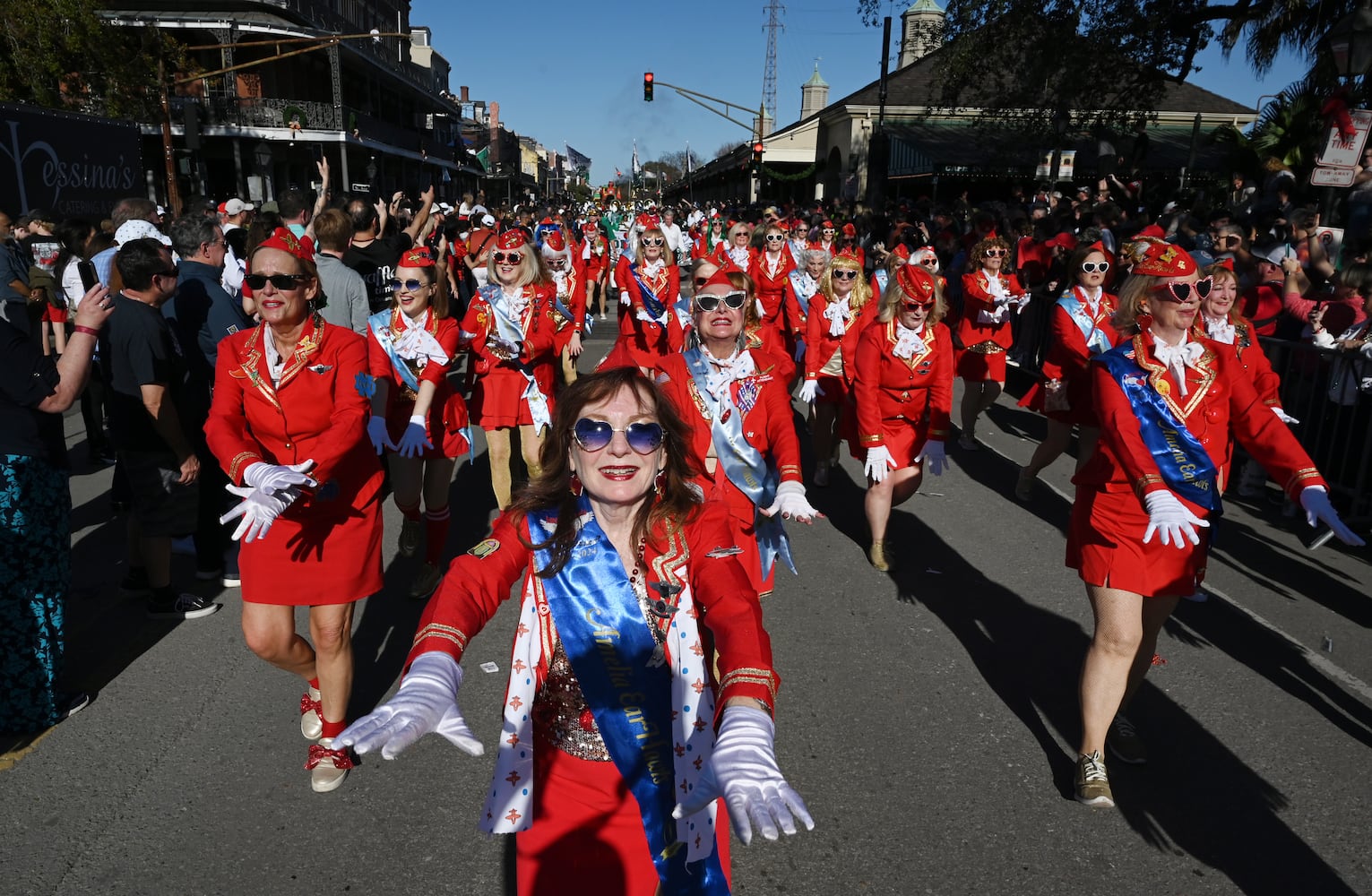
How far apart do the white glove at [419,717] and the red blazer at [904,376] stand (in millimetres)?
4216

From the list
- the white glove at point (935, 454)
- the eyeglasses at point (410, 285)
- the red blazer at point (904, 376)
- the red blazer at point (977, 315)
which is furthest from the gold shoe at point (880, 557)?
the red blazer at point (977, 315)

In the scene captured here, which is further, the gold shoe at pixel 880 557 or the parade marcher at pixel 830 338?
the parade marcher at pixel 830 338

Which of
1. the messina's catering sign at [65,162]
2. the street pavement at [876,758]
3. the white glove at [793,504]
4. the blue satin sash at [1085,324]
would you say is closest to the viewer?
the street pavement at [876,758]

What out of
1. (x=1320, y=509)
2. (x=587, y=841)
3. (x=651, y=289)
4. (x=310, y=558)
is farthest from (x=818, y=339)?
(x=587, y=841)

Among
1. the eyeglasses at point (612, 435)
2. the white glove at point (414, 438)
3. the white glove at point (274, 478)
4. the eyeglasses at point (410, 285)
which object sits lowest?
the white glove at point (414, 438)

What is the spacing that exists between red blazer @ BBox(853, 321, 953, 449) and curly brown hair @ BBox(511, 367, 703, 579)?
3534 mm

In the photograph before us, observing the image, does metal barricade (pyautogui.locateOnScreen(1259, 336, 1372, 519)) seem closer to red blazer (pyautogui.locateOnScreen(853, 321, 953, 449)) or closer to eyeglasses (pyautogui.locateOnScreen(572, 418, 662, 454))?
red blazer (pyautogui.locateOnScreen(853, 321, 953, 449))

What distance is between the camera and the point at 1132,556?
3.51 meters

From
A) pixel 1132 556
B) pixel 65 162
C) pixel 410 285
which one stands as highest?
pixel 65 162

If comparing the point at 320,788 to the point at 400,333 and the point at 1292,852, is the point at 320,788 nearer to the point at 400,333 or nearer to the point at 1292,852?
the point at 400,333

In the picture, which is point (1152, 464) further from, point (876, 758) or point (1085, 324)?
point (1085, 324)

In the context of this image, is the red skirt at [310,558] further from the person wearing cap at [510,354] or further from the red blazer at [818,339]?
the red blazer at [818,339]

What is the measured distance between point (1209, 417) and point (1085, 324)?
3.72 metres

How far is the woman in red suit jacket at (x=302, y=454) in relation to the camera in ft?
11.9
